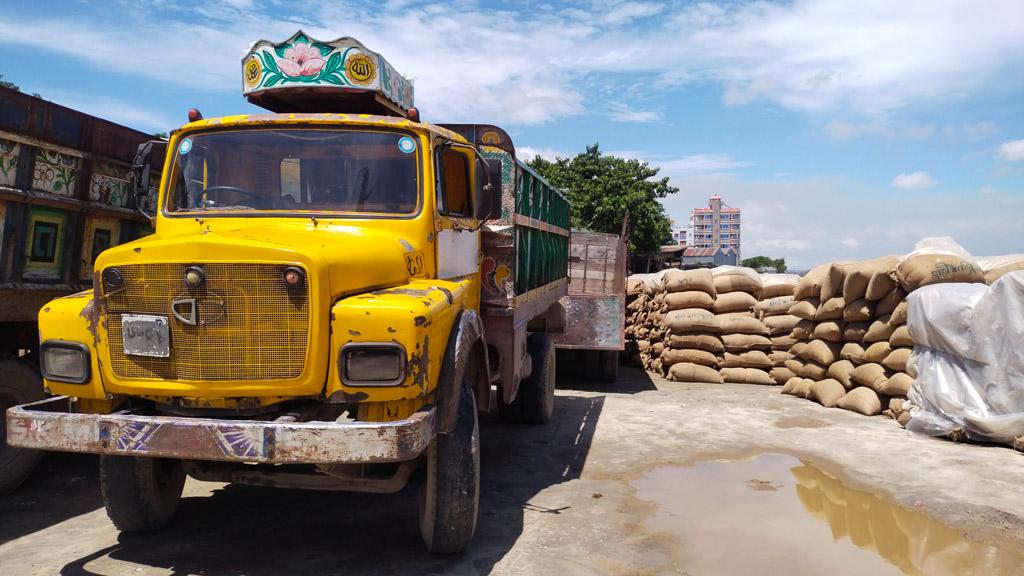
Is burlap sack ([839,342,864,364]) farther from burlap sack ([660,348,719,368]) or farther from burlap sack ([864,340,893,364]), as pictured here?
burlap sack ([660,348,719,368])

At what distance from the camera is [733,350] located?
10797 mm

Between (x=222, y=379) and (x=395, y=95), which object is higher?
(x=395, y=95)

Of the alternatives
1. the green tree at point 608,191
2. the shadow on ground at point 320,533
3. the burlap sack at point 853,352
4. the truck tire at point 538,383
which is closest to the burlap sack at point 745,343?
the burlap sack at point 853,352

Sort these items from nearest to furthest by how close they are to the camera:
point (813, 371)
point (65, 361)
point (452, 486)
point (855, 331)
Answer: point (65, 361) < point (452, 486) < point (855, 331) < point (813, 371)

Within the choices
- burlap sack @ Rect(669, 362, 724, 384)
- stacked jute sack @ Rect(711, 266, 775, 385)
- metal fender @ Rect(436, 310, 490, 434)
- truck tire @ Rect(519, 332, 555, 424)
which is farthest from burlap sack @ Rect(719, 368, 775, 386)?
metal fender @ Rect(436, 310, 490, 434)

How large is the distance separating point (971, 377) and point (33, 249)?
24.2ft

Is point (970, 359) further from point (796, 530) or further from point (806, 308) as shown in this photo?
point (796, 530)

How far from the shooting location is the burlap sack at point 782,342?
1034 cm

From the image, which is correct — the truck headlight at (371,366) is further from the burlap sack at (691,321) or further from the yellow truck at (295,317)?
the burlap sack at (691,321)

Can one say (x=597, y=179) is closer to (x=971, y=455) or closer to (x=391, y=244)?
(x=971, y=455)

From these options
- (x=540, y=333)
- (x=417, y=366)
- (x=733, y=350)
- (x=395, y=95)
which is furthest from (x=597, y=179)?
(x=417, y=366)

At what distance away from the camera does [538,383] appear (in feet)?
23.4

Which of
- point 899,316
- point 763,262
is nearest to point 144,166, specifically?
point 899,316

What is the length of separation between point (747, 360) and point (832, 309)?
1994 millimetres
